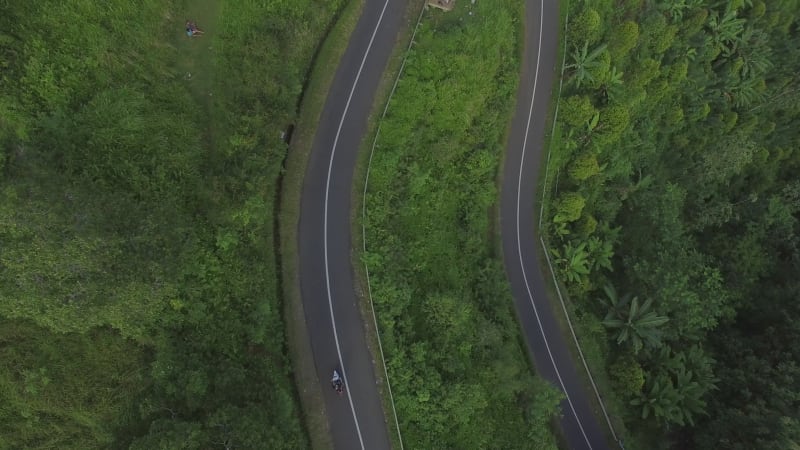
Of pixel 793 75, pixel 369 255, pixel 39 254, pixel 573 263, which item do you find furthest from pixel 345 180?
pixel 793 75

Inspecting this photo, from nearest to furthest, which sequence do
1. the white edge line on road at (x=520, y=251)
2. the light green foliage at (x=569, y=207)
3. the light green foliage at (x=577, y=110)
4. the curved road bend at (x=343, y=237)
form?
the curved road bend at (x=343, y=237) → the white edge line on road at (x=520, y=251) → the light green foliage at (x=577, y=110) → the light green foliage at (x=569, y=207)

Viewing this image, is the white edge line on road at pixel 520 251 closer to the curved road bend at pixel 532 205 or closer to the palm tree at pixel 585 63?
the curved road bend at pixel 532 205

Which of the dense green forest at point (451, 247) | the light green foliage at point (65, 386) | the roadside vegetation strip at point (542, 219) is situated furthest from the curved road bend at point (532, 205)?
the light green foliage at point (65, 386)

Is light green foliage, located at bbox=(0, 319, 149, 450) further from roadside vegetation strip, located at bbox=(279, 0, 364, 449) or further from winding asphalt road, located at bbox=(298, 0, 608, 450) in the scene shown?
winding asphalt road, located at bbox=(298, 0, 608, 450)

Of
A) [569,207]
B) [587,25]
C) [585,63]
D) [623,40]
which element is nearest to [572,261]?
[569,207]

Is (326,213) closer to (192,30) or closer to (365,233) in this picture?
(365,233)

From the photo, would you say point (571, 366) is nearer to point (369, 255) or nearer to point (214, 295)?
point (369, 255)
